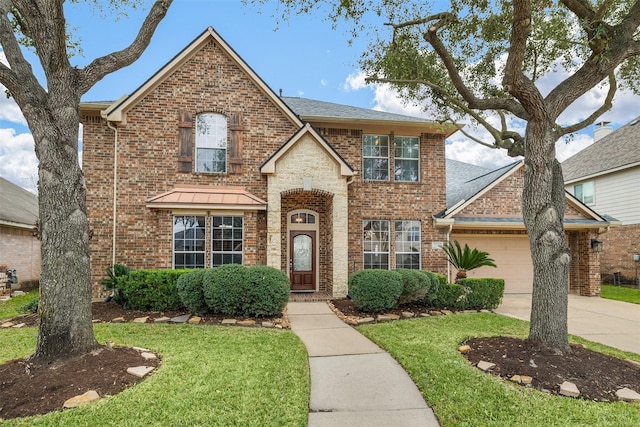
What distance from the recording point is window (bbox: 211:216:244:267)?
1146cm

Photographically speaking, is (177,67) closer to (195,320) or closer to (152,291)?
(152,291)

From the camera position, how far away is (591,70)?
6.20 m

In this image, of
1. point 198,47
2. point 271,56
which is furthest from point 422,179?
point 198,47

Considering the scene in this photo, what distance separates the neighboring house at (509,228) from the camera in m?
13.1

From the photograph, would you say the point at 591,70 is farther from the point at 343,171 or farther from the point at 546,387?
the point at 343,171

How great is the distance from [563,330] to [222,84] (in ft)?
36.7

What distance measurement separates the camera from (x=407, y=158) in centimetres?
1346

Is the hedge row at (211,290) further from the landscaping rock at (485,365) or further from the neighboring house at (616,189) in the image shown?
the neighboring house at (616,189)

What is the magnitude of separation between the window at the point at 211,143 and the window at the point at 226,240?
5.56 ft

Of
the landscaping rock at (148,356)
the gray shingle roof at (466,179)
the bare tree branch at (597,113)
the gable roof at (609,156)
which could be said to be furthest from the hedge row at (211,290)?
the gable roof at (609,156)

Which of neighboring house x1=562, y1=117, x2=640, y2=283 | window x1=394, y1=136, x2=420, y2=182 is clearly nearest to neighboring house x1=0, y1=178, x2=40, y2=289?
window x1=394, y1=136, x2=420, y2=182

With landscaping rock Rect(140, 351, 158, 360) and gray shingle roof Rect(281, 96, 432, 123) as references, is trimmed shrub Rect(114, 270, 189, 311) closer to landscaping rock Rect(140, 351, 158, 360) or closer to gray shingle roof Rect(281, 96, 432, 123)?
landscaping rock Rect(140, 351, 158, 360)

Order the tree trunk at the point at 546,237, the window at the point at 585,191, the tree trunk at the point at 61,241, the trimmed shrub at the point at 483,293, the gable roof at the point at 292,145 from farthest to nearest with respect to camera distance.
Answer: the window at the point at 585,191
the gable roof at the point at 292,145
the trimmed shrub at the point at 483,293
the tree trunk at the point at 546,237
the tree trunk at the point at 61,241

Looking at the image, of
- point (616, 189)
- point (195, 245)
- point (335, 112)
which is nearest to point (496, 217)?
point (335, 112)
